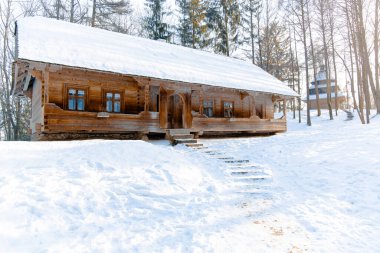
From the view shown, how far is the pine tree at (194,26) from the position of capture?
99.2 ft

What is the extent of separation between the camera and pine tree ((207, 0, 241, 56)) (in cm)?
3025

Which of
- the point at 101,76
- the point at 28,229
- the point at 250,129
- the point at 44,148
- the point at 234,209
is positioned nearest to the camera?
the point at 28,229

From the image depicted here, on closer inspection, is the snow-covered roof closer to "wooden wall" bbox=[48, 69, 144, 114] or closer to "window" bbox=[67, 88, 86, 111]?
"wooden wall" bbox=[48, 69, 144, 114]

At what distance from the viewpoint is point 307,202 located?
739cm

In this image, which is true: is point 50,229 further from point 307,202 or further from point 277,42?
point 277,42

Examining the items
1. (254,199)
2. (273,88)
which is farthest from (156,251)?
(273,88)

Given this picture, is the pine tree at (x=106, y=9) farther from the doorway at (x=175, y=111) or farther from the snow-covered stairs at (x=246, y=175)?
the snow-covered stairs at (x=246, y=175)

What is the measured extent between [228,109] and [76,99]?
10.2 metres

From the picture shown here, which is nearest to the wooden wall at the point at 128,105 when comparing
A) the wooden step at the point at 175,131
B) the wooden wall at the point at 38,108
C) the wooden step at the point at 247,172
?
the wooden wall at the point at 38,108

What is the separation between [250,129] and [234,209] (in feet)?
40.2

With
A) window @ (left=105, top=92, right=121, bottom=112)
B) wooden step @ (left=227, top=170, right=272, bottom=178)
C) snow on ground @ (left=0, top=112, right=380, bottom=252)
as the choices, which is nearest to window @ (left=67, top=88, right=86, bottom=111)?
window @ (left=105, top=92, right=121, bottom=112)

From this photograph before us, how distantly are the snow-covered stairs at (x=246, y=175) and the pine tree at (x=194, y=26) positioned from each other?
2081 centimetres

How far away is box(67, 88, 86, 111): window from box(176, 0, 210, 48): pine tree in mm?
19254

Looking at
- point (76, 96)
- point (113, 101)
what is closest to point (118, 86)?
point (113, 101)
